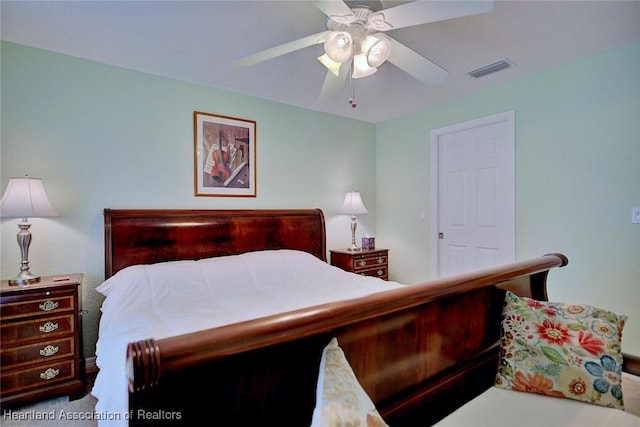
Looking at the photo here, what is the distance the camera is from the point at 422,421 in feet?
4.32

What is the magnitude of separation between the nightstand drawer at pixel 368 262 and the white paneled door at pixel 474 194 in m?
0.57

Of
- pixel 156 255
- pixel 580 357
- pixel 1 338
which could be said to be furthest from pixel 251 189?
pixel 580 357

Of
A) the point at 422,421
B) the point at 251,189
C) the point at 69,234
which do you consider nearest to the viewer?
the point at 422,421

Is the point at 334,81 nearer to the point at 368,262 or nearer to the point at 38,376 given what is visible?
the point at 368,262

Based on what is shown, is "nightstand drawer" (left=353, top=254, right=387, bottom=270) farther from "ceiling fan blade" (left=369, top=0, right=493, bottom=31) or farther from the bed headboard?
"ceiling fan blade" (left=369, top=0, right=493, bottom=31)

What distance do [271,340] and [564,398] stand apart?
131cm

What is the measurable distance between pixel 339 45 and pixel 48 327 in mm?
2459

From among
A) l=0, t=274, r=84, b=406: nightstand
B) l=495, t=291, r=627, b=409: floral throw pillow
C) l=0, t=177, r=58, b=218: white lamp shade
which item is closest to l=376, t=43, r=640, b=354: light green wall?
l=495, t=291, r=627, b=409: floral throw pillow

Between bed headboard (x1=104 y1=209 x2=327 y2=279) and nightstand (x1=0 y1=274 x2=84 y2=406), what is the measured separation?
1.37 feet

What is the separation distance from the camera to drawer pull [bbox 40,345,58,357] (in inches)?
81.3

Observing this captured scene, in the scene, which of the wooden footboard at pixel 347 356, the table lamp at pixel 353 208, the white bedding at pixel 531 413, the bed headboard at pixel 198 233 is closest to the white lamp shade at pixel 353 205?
the table lamp at pixel 353 208

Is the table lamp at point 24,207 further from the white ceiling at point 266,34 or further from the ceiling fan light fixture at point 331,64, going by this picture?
the ceiling fan light fixture at point 331,64

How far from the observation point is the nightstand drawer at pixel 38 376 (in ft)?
6.44

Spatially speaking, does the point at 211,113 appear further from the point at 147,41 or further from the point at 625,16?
the point at 625,16
